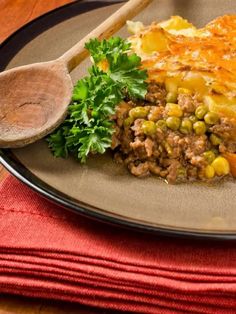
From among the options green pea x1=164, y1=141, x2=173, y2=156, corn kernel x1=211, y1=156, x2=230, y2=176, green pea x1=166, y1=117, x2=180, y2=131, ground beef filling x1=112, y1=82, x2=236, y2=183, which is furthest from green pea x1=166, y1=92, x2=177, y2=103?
corn kernel x1=211, y1=156, x2=230, y2=176

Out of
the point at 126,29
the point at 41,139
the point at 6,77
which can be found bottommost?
the point at 126,29

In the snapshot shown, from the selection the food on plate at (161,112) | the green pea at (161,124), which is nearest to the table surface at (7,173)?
the food on plate at (161,112)

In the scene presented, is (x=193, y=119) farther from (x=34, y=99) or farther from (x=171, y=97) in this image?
(x=34, y=99)

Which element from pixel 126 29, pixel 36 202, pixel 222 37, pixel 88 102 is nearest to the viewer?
pixel 36 202

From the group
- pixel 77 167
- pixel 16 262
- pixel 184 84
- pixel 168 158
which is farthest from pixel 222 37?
pixel 16 262

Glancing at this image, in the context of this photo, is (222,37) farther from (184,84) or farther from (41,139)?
(41,139)

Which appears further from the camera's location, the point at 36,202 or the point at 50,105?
the point at 50,105

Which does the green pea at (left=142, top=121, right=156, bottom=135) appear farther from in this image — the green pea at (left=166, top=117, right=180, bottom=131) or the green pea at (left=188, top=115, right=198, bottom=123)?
the green pea at (left=188, top=115, right=198, bottom=123)

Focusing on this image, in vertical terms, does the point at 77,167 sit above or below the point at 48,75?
below
